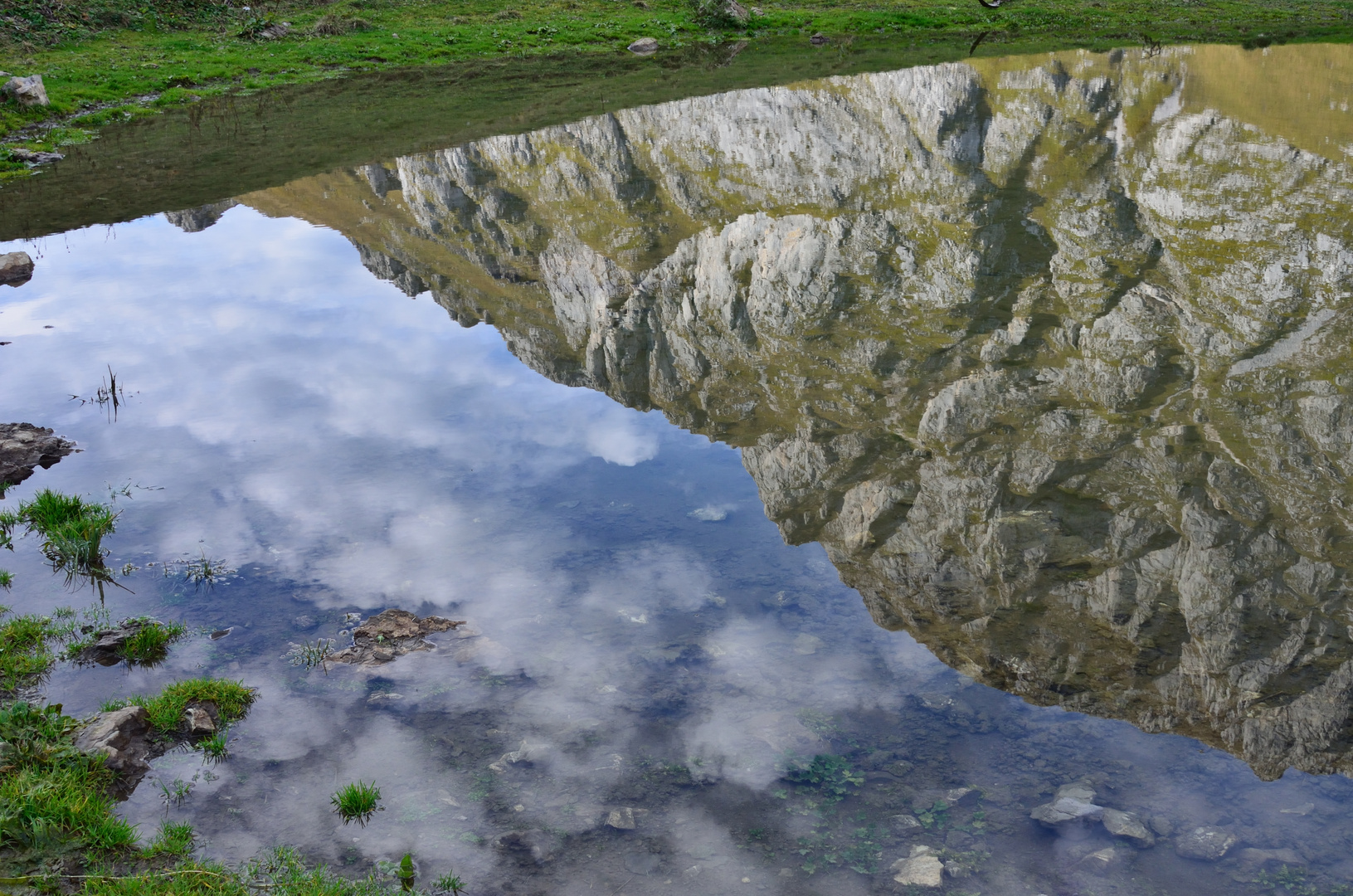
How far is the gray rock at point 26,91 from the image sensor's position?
163 ft

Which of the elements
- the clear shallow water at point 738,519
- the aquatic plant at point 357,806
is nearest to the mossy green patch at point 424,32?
the clear shallow water at point 738,519

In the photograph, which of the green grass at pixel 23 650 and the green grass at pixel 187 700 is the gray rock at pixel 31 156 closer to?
the green grass at pixel 23 650

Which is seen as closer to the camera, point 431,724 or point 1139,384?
point 431,724

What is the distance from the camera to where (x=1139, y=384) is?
22.6 metres

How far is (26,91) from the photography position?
5025 centimetres

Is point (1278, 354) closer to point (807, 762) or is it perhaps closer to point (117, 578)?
point (807, 762)

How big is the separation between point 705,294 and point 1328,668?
22.7 metres

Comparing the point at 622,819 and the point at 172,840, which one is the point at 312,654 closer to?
the point at 172,840

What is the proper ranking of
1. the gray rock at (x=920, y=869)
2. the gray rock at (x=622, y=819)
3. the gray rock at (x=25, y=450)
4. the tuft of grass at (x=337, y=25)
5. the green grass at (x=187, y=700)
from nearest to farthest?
the gray rock at (x=920, y=869), the gray rock at (x=622, y=819), the green grass at (x=187, y=700), the gray rock at (x=25, y=450), the tuft of grass at (x=337, y=25)

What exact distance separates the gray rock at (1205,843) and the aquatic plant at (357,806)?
29.7 feet

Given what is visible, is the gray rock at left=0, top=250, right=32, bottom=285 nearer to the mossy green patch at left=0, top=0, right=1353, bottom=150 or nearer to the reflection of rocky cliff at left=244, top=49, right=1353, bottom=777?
the reflection of rocky cliff at left=244, top=49, right=1353, bottom=777

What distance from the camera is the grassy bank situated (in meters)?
58.1

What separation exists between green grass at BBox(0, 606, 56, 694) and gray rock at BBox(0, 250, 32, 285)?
23302mm

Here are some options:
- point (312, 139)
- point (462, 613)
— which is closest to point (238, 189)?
point (312, 139)
